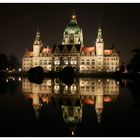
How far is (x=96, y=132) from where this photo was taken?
1223cm

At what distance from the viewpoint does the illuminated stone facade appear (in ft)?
340

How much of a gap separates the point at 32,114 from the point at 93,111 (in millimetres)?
3422

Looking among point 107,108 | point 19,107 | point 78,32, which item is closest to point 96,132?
point 107,108

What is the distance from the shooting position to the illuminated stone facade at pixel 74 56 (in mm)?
103625

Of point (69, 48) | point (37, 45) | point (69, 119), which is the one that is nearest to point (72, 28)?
point (69, 48)

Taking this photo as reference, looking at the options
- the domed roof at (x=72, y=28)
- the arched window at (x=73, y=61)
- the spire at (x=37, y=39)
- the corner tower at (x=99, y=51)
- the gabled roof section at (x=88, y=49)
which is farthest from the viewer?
the domed roof at (x=72, y=28)

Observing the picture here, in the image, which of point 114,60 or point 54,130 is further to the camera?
point 114,60

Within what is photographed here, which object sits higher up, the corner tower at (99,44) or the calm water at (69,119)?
the corner tower at (99,44)

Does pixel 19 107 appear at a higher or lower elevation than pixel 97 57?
lower

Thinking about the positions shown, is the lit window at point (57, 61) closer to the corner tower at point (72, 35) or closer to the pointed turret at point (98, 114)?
the corner tower at point (72, 35)

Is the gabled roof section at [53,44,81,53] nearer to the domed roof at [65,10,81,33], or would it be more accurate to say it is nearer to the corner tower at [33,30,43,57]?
the corner tower at [33,30,43,57]

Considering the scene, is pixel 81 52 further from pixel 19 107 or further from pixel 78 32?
pixel 19 107

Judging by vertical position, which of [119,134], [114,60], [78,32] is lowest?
Result: [119,134]

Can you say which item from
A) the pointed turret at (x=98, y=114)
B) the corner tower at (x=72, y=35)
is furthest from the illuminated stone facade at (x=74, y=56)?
the pointed turret at (x=98, y=114)
